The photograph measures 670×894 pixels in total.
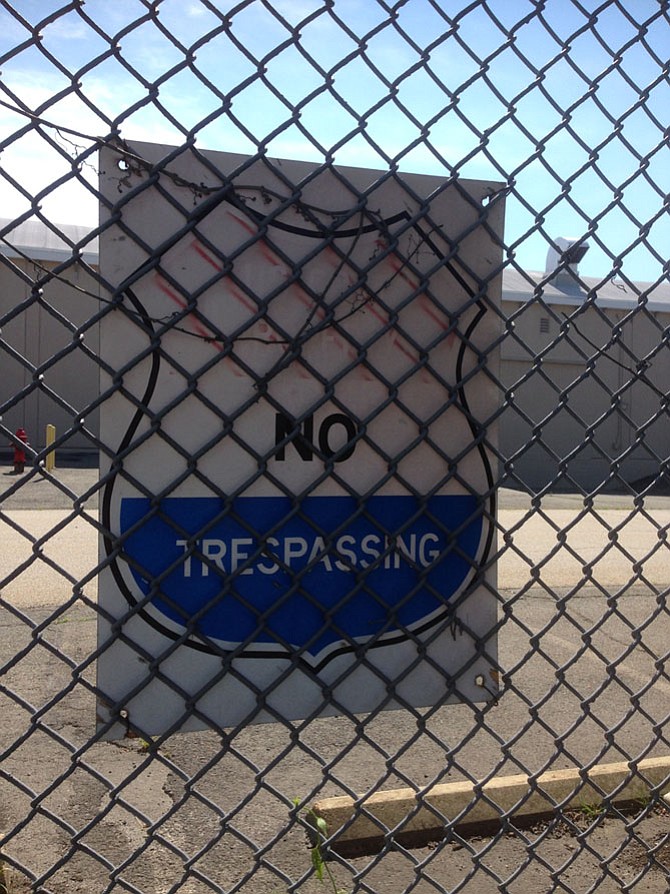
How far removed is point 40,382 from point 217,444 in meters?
0.36

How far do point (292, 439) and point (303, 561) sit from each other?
0.27 meters

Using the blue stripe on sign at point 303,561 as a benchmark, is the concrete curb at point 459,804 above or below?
below

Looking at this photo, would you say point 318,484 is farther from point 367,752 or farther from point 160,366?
point 367,752

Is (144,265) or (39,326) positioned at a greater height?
(144,265)

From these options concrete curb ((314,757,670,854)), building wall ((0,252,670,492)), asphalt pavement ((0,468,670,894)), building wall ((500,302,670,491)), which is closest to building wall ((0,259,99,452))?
building wall ((0,252,670,492))

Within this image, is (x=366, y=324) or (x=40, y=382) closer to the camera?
(x=40, y=382)

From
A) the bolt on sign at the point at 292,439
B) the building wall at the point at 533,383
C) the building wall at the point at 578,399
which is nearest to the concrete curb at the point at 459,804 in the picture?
the bolt on sign at the point at 292,439

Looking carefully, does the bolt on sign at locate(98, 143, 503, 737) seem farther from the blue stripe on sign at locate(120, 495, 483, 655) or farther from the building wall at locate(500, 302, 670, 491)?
the building wall at locate(500, 302, 670, 491)

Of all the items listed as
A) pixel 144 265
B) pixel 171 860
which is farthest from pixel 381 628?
pixel 171 860

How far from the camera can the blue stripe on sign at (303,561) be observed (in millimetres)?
1622

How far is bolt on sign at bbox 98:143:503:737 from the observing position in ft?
5.20

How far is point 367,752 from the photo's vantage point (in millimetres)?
3877

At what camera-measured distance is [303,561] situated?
1.73 meters

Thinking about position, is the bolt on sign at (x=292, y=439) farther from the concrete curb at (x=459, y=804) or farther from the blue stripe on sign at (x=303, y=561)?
the concrete curb at (x=459, y=804)
